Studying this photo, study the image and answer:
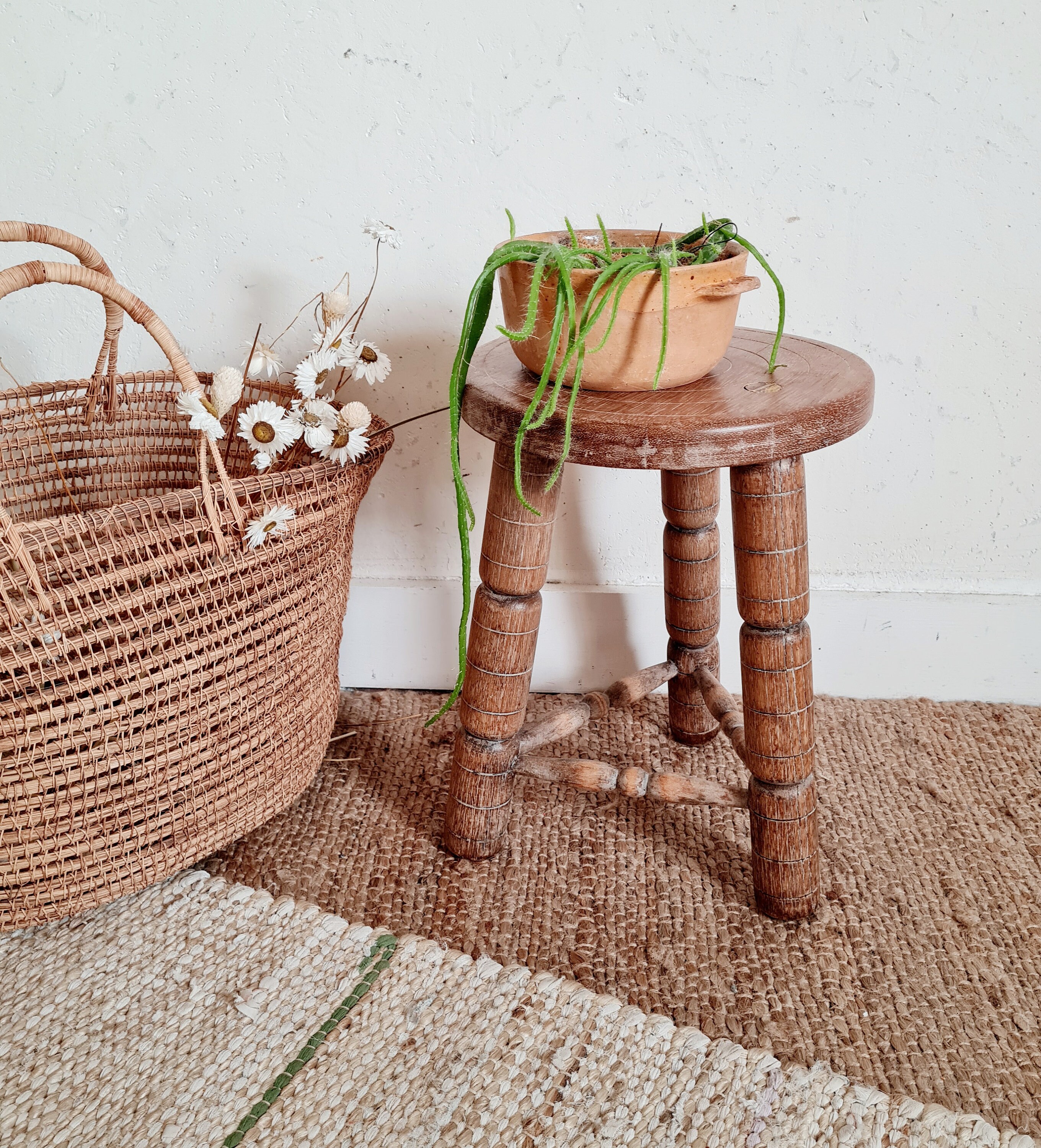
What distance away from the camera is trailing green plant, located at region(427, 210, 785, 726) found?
0.68 metres

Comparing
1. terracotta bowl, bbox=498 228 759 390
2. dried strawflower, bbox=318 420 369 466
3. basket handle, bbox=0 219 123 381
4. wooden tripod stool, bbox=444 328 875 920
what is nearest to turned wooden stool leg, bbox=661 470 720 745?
wooden tripod stool, bbox=444 328 875 920

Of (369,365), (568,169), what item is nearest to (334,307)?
(369,365)

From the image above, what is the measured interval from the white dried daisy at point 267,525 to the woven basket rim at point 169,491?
0.9 inches

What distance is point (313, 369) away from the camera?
900 millimetres

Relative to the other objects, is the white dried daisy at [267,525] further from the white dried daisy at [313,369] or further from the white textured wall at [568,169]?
the white textured wall at [568,169]

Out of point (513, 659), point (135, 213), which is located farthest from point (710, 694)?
point (135, 213)

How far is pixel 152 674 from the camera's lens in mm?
781

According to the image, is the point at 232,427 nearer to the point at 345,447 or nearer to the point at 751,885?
the point at 345,447

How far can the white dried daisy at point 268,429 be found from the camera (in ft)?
2.79

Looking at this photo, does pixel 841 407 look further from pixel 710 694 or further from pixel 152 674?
pixel 152 674

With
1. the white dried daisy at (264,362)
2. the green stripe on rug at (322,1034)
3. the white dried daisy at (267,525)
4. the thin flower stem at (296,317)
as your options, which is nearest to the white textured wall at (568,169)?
the thin flower stem at (296,317)

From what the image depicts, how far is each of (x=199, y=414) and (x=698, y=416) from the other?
42 centimetres

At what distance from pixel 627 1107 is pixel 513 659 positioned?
1.24 ft

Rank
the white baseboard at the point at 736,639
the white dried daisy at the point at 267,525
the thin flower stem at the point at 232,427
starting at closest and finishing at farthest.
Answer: the white dried daisy at the point at 267,525 → the thin flower stem at the point at 232,427 → the white baseboard at the point at 736,639
